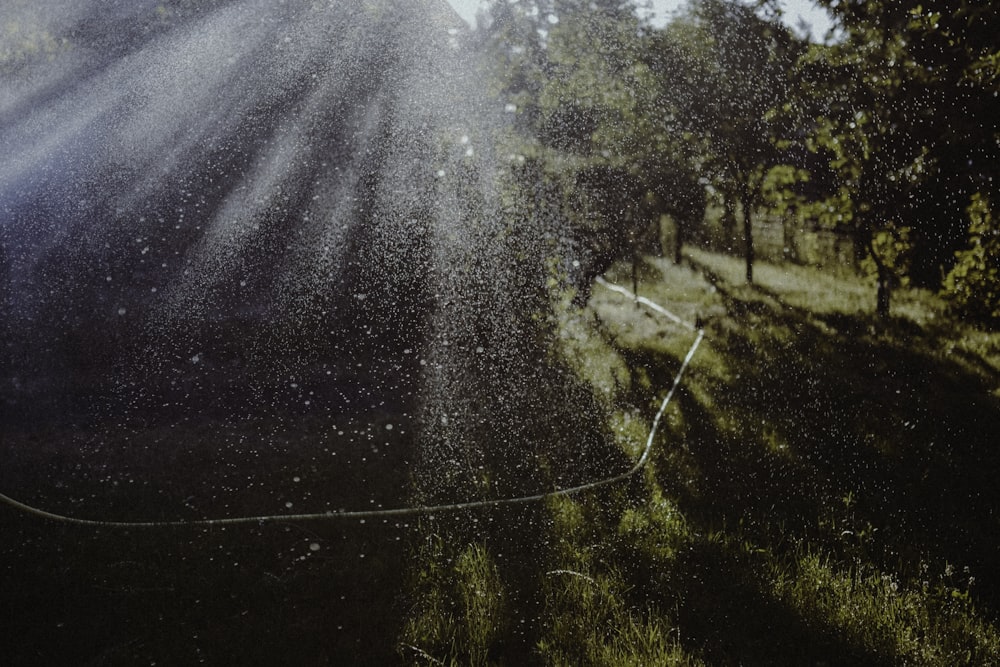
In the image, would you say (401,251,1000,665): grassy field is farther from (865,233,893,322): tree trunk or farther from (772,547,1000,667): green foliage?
(865,233,893,322): tree trunk

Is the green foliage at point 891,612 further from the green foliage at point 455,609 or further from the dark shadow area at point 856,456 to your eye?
the green foliage at point 455,609

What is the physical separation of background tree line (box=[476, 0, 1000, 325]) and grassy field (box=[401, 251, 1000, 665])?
1.15m

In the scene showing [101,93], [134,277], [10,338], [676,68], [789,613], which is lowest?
[10,338]

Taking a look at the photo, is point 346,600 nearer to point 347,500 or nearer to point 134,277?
point 347,500

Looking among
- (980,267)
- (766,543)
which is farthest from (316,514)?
(980,267)

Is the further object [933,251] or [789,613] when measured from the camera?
[933,251]

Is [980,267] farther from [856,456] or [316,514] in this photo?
[316,514]

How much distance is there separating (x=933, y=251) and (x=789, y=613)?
802 cm

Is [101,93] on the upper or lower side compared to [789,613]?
upper

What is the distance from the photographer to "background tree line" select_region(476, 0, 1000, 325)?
16.3ft

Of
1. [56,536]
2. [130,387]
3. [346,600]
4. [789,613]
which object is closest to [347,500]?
[346,600]

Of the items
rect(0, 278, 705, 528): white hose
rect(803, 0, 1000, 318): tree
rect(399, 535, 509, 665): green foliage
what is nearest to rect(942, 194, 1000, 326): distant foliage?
rect(803, 0, 1000, 318): tree

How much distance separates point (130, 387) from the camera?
668 centimetres

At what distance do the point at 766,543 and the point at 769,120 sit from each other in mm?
9905
